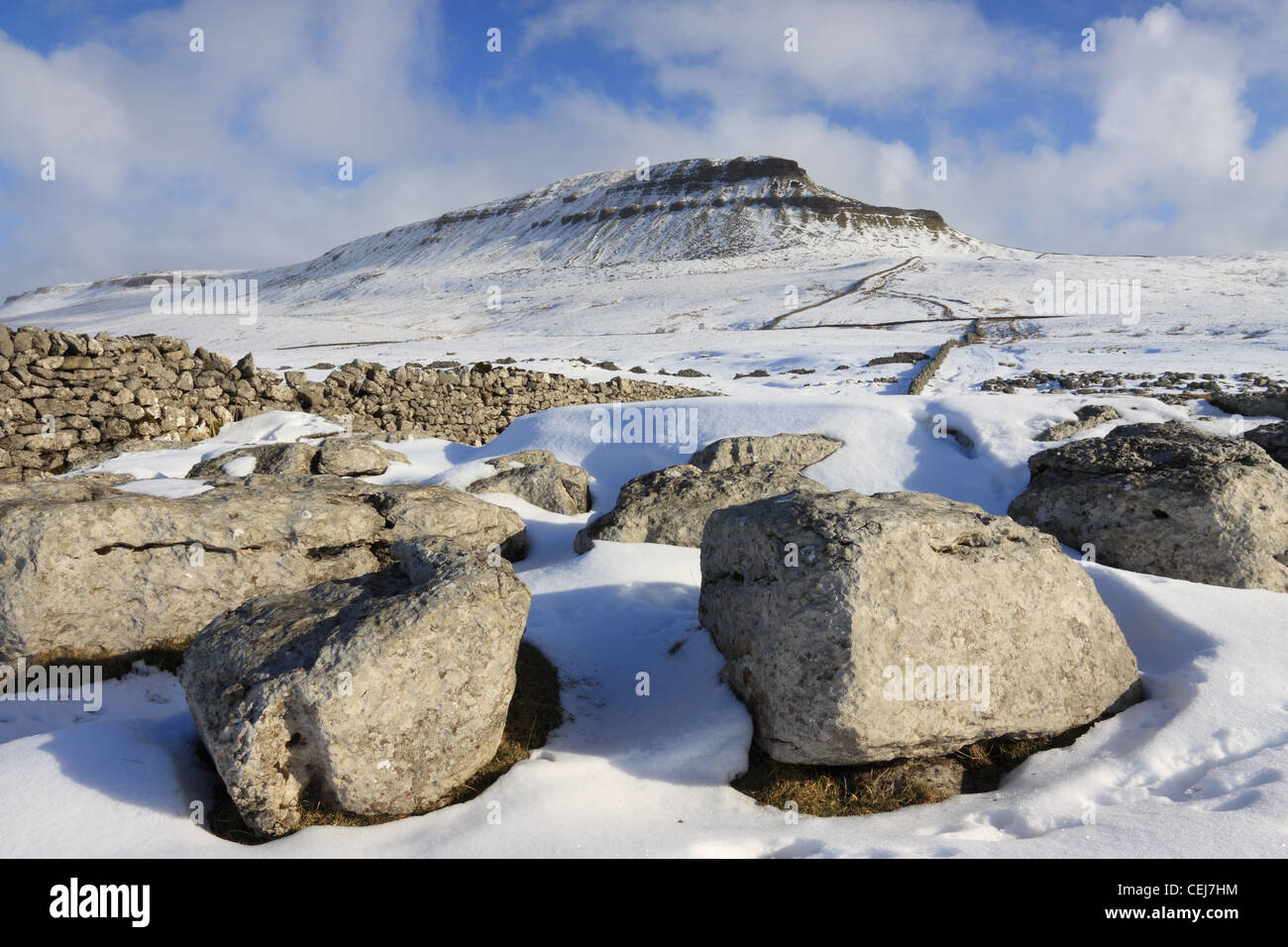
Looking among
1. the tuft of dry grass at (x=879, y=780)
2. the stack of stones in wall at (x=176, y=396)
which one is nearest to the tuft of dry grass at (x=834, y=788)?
the tuft of dry grass at (x=879, y=780)

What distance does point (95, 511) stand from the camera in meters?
5.87

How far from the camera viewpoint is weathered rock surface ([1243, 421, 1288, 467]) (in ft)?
30.5

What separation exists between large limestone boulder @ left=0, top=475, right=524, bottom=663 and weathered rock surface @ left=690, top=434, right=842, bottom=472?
14.6 feet

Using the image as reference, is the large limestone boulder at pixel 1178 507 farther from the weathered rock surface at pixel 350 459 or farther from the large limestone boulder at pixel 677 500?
the weathered rock surface at pixel 350 459

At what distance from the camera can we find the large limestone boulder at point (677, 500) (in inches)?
319

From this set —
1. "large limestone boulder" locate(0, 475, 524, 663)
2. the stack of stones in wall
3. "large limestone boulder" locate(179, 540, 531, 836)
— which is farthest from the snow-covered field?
the stack of stones in wall

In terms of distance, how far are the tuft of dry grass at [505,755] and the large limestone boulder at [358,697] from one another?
0.06 meters

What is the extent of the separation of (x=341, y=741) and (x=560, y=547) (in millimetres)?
4807

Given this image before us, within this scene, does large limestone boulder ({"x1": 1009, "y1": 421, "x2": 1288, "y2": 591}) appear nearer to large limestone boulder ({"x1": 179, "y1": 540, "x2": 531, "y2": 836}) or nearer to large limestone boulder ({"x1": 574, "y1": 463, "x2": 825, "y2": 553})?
large limestone boulder ({"x1": 574, "y1": 463, "x2": 825, "y2": 553})

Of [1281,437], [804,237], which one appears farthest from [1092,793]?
[804,237]
